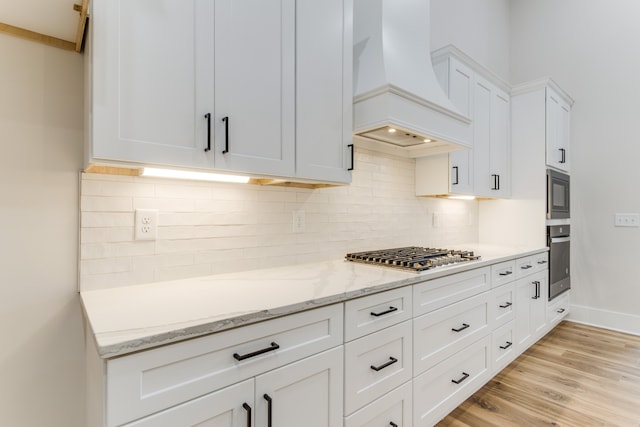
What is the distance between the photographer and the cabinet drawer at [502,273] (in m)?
2.15

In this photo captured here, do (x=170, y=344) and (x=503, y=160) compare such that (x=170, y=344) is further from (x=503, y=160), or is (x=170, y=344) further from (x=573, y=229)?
(x=573, y=229)

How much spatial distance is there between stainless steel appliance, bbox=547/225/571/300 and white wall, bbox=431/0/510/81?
1.89 meters

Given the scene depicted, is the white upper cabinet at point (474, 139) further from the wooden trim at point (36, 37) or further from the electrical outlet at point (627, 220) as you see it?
the wooden trim at point (36, 37)

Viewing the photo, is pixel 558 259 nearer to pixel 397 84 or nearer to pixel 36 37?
pixel 397 84

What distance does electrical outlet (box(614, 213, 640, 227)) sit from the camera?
3.14 meters

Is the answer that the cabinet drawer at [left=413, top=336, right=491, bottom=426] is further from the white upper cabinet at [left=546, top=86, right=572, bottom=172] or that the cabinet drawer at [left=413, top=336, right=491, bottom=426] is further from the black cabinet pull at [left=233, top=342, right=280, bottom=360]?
the white upper cabinet at [left=546, top=86, right=572, bottom=172]

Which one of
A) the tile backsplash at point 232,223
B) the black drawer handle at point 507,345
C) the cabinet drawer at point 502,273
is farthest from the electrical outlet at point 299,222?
the black drawer handle at point 507,345

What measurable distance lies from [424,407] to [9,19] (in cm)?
230

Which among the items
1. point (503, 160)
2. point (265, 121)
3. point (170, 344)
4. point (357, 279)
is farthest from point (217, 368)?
point (503, 160)

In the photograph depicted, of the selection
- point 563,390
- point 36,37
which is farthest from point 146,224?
point 563,390

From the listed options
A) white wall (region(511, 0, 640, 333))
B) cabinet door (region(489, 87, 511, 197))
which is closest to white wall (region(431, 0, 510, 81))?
white wall (region(511, 0, 640, 333))

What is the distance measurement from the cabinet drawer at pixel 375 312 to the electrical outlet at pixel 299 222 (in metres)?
0.64

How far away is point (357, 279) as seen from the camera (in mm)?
1458

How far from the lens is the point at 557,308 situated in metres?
3.15
